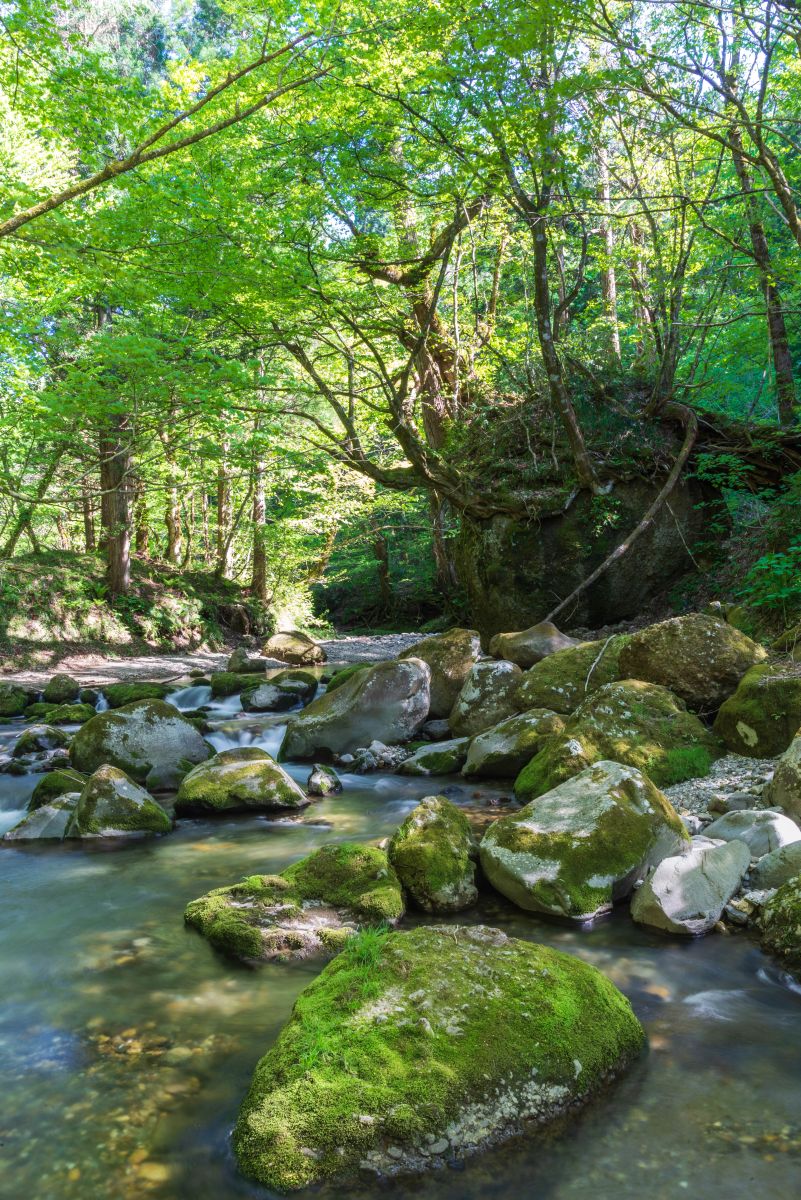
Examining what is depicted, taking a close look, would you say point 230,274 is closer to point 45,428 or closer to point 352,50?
point 352,50

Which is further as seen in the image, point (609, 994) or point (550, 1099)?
point (609, 994)

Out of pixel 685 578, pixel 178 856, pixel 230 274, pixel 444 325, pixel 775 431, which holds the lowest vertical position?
pixel 178 856

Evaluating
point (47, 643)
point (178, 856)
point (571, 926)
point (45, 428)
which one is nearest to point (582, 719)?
point (571, 926)

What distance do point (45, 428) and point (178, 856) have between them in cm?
900

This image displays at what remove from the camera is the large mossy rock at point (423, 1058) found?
238 centimetres

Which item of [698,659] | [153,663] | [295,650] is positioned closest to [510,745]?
[698,659]

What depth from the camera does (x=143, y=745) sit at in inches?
307

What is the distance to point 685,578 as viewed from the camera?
12227 millimetres

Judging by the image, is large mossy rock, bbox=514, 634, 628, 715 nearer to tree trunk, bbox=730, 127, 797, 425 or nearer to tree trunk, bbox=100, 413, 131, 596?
tree trunk, bbox=730, 127, 797, 425

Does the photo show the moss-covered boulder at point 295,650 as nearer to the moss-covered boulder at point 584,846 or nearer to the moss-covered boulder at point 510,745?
the moss-covered boulder at point 510,745

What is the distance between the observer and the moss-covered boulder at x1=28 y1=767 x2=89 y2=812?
22.2ft

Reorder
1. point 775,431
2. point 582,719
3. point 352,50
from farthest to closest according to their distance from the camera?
point 775,431
point 352,50
point 582,719

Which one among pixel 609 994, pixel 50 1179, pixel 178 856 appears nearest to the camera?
pixel 50 1179

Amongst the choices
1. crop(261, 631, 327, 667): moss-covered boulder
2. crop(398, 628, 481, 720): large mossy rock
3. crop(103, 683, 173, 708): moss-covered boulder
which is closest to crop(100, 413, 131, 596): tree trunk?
crop(261, 631, 327, 667): moss-covered boulder
